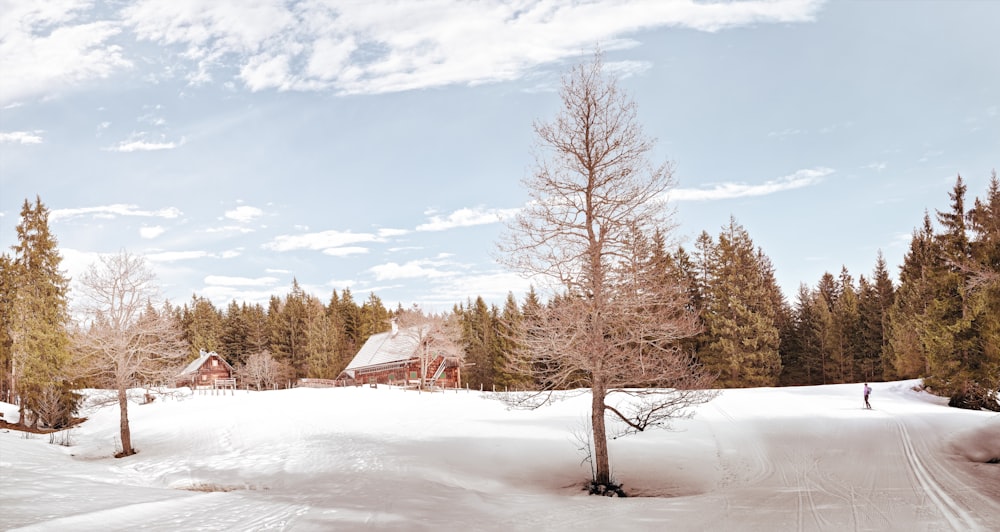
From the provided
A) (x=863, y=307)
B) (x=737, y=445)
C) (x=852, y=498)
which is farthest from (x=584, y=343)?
(x=863, y=307)

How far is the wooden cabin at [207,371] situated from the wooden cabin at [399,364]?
56.2 feet

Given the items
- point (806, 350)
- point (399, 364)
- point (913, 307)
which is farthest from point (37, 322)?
point (806, 350)

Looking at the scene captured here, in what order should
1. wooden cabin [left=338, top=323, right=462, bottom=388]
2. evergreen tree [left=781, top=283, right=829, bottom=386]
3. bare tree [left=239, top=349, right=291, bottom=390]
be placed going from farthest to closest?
bare tree [left=239, top=349, right=291, bottom=390] < evergreen tree [left=781, top=283, right=829, bottom=386] < wooden cabin [left=338, top=323, right=462, bottom=388]

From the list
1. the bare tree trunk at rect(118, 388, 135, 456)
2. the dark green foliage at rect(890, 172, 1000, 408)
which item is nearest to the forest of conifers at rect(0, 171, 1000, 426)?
the dark green foliage at rect(890, 172, 1000, 408)

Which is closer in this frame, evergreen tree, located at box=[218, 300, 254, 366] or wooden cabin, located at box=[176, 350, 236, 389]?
wooden cabin, located at box=[176, 350, 236, 389]

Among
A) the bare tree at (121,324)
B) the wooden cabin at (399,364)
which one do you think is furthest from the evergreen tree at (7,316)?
the wooden cabin at (399,364)

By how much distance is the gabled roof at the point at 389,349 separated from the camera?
54.5m

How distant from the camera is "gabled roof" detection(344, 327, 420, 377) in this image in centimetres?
5447

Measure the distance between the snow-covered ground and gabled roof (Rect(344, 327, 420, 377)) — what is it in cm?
1784

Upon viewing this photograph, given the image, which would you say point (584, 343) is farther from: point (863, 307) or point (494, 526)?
point (863, 307)

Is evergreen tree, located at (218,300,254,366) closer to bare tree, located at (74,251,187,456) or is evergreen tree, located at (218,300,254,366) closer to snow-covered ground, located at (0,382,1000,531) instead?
snow-covered ground, located at (0,382,1000,531)

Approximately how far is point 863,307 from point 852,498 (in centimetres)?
5383

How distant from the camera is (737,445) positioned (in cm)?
2189

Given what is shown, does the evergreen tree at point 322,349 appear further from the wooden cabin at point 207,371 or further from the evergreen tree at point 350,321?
the wooden cabin at point 207,371
